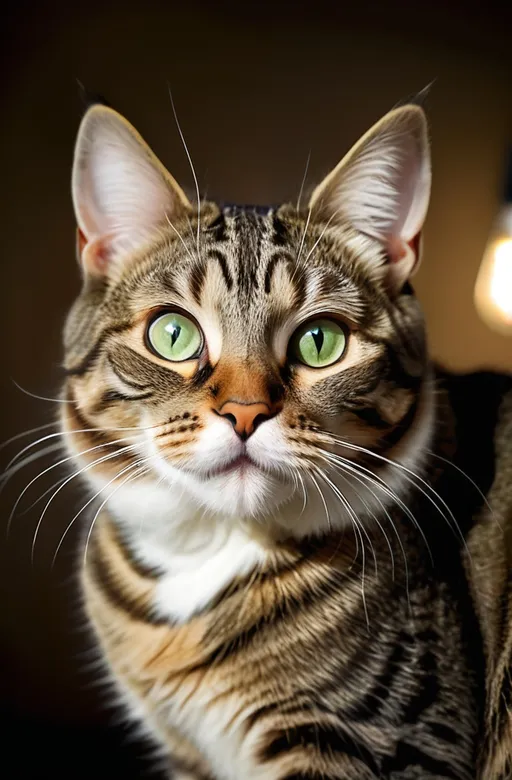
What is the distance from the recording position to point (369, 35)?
34.7 inches

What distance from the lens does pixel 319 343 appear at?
699mm

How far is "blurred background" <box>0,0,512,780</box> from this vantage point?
87 centimetres

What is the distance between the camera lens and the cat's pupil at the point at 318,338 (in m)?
A: 0.70

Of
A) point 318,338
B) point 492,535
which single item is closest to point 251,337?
point 318,338

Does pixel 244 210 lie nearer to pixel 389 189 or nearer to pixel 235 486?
pixel 389 189

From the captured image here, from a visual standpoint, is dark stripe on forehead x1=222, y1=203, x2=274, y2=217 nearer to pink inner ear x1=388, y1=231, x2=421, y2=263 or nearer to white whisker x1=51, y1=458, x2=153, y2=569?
pink inner ear x1=388, y1=231, x2=421, y2=263

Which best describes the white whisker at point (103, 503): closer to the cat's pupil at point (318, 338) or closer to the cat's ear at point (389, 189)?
the cat's pupil at point (318, 338)

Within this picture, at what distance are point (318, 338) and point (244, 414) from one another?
134mm

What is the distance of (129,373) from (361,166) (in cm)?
31

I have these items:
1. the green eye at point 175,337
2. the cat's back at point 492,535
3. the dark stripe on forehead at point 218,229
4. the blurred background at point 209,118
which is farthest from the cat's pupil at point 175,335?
the cat's back at point 492,535

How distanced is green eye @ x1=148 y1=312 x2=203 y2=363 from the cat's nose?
0.30 feet

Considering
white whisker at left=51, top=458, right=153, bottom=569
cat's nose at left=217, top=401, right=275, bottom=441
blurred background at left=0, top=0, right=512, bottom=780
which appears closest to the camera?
cat's nose at left=217, top=401, right=275, bottom=441

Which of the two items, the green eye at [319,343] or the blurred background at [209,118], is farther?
the blurred background at [209,118]

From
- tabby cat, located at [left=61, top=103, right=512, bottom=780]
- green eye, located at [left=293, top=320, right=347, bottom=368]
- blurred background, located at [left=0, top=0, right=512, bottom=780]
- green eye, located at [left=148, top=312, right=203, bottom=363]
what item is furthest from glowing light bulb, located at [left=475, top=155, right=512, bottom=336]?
green eye, located at [left=148, top=312, right=203, bottom=363]
